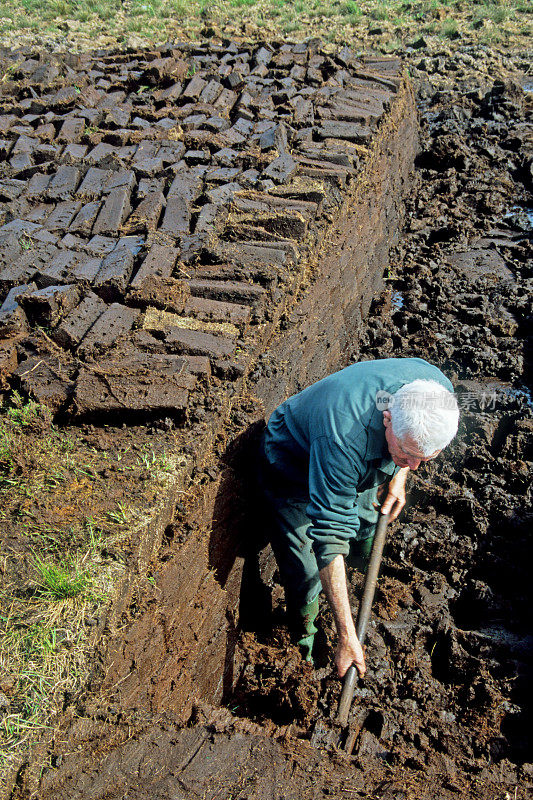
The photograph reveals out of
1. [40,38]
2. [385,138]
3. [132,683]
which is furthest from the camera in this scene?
[40,38]

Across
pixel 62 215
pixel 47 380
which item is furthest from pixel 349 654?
pixel 62 215

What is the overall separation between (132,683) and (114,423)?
1392 mm

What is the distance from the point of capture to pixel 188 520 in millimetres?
3430

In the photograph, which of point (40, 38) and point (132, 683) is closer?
point (132, 683)

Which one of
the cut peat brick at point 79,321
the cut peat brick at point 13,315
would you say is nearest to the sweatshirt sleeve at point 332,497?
the cut peat brick at point 79,321

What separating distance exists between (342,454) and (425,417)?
1.48 ft

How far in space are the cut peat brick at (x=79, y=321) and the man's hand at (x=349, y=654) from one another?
7.88 ft

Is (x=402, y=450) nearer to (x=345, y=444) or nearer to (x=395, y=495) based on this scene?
(x=345, y=444)

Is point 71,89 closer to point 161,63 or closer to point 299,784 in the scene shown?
point 161,63

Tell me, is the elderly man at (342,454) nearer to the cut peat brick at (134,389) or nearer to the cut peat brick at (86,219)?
the cut peat brick at (134,389)

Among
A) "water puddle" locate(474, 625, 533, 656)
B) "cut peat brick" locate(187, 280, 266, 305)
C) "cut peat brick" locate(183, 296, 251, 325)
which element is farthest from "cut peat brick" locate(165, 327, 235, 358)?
"water puddle" locate(474, 625, 533, 656)

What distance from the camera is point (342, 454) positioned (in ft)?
10.4

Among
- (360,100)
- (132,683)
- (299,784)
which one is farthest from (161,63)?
(299,784)

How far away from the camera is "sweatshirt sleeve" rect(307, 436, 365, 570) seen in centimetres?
316
